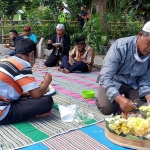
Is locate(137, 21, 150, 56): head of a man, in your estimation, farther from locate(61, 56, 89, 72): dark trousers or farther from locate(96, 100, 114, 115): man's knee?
Result: locate(61, 56, 89, 72): dark trousers

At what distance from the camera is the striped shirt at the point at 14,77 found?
262cm

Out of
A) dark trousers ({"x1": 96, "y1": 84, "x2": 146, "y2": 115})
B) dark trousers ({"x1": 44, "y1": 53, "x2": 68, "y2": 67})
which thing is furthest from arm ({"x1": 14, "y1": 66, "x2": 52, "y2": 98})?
dark trousers ({"x1": 44, "y1": 53, "x2": 68, "y2": 67})

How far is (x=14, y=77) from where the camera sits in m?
2.63

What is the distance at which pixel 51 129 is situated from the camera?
2803 millimetres

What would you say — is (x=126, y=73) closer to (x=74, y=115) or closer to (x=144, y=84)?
(x=144, y=84)

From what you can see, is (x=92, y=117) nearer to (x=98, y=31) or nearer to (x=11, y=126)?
(x=11, y=126)

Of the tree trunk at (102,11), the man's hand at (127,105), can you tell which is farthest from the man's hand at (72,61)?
the man's hand at (127,105)

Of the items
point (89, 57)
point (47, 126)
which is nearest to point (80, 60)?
point (89, 57)

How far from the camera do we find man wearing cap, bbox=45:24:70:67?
6.43m

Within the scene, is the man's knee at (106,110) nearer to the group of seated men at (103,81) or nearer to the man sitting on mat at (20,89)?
the group of seated men at (103,81)

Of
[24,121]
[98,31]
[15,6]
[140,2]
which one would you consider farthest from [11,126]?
[15,6]

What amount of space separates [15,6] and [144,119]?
55.2 feet

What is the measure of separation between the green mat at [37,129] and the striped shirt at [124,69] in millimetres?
495

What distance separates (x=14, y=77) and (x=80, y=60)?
3.36 meters
